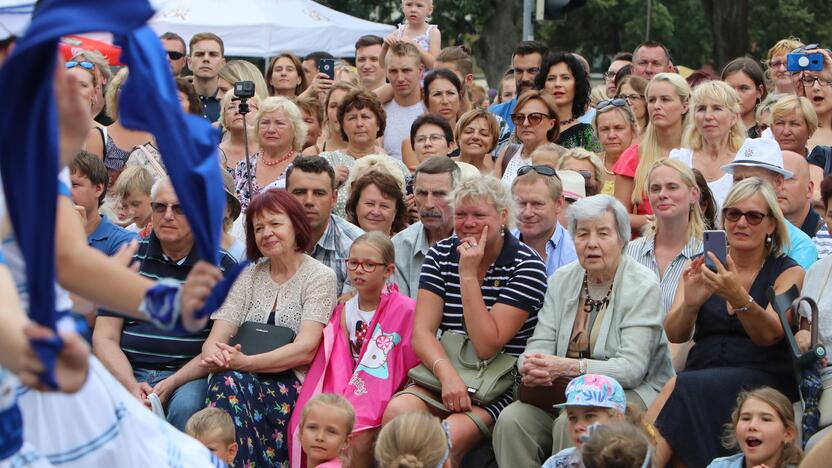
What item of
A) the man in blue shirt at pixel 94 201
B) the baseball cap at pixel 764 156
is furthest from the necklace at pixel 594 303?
the man in blue shirt at pixel 94 201

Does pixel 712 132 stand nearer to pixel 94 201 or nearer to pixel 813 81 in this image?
pixel 813 81

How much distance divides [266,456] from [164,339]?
2.96 feet

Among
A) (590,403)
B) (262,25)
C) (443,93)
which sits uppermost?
(262,25)

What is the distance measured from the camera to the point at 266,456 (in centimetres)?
644

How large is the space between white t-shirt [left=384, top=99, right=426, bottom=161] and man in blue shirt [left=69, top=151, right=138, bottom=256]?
2.56m

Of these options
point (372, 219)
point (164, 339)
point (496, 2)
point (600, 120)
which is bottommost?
point (164, 339)

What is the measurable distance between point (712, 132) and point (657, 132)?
0.49 metres

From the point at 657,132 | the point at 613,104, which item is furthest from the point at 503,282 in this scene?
the point at 613,104

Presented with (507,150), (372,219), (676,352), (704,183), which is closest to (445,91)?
(507,150)

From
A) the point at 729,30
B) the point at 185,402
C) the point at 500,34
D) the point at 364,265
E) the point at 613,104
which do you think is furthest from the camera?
the point at 500,34

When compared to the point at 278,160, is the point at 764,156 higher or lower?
higher

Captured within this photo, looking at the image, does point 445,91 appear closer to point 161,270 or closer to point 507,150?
point 507,150

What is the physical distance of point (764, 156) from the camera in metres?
6.90

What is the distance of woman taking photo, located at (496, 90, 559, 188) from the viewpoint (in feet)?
27.2
